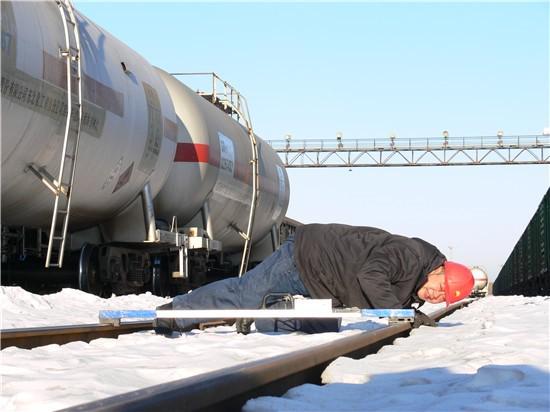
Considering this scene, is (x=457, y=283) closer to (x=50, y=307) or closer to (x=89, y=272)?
(x=50, y=307)

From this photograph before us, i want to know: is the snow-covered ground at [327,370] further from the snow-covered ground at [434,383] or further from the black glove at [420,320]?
the black glove at [420,320]

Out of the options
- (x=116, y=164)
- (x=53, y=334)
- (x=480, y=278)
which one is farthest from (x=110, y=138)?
(x=480, y=278)

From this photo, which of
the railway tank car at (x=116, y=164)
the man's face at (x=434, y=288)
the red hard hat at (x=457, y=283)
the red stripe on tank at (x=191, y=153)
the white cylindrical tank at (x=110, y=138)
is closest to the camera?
the red hard hat at (x=457, y=283)

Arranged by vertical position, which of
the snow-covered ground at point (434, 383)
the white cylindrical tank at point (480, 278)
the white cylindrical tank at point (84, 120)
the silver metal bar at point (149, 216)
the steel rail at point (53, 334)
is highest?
the white cylindrical tank at point (84, 120)

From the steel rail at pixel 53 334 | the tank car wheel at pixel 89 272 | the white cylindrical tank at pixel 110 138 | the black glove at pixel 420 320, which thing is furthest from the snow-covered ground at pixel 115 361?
the tank car wheel at pixel 89 272

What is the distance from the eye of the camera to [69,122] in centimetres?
894

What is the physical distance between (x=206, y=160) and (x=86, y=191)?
3.96 meters

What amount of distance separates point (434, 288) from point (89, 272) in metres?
7.12

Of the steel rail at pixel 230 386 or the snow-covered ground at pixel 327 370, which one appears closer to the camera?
the steel rail at pixel 230 386

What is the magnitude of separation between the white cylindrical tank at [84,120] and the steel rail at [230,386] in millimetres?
5313

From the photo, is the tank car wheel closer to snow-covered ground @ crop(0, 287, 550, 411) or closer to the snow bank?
the snow bank

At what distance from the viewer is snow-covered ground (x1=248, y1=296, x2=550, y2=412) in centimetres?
281

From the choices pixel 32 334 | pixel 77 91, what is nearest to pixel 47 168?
pixel 77 91

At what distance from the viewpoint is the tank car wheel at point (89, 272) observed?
11438mm
